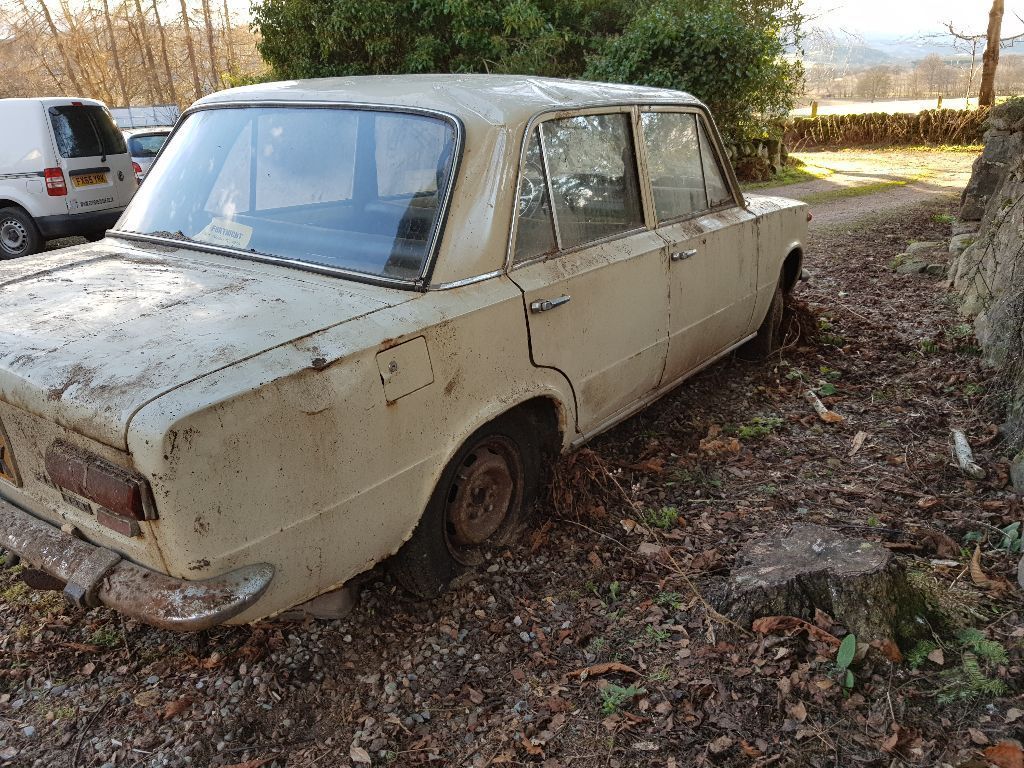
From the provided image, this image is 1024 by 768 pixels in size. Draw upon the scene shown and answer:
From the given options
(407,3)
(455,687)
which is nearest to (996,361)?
(455,687)

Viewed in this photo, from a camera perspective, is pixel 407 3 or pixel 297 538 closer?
pixel 297 538

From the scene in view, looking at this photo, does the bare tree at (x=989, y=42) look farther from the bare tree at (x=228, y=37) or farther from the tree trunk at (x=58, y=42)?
the tree trunk at (x=58, y=42)

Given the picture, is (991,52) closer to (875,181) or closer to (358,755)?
(875,181)

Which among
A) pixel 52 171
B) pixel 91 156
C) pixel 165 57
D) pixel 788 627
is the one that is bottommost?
pixel 788 627

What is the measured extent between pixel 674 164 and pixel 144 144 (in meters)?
11.4

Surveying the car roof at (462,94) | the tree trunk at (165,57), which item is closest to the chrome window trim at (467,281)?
the car roof at (462,94)

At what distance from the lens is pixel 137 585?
228cm

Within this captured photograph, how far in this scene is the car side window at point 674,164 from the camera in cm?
400

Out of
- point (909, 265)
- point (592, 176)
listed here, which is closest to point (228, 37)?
point (909, 265)

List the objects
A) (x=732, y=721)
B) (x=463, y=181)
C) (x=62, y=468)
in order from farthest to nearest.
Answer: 1. (x=463, y=181)
2. (x=732, y=721)
3. (x=62, y=468)

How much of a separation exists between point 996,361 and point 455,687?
401 centimetres

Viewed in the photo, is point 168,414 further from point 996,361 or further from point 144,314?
point 996,361

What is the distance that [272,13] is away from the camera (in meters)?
13.9

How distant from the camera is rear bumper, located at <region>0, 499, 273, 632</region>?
7.23 ft
